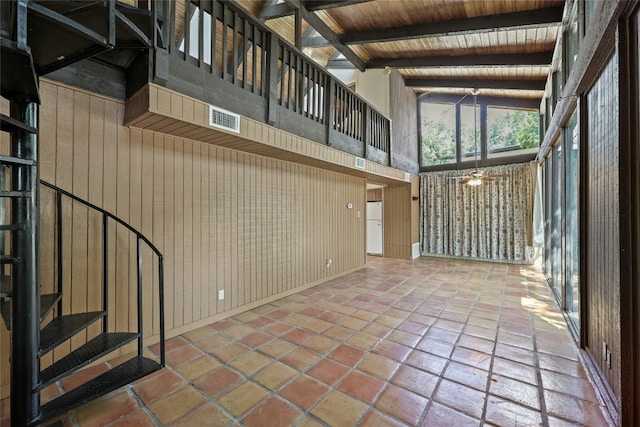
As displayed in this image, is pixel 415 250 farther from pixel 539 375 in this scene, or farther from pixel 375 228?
pixel 539 375

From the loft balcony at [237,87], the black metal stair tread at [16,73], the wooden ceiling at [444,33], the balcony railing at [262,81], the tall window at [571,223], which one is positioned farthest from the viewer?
the wooden ceiling at [444,33]

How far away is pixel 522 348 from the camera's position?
2.57 metres

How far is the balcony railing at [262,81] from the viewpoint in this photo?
2.57 meters

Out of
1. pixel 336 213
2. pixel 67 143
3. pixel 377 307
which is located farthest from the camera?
pixel 336 213

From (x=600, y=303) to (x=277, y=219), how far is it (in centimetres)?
349

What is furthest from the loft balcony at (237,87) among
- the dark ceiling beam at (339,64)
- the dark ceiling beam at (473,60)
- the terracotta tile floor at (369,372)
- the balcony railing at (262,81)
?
the dark ceiling beam at (339,64)

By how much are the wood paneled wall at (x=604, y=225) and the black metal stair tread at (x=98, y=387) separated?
122 inches

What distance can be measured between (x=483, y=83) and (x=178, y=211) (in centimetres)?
636

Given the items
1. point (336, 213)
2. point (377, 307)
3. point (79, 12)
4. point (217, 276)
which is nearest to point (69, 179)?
point (79, 12)

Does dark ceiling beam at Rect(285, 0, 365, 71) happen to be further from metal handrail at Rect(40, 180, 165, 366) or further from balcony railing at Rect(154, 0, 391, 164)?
metal handrail at Rect(40, 180, 165, 366)

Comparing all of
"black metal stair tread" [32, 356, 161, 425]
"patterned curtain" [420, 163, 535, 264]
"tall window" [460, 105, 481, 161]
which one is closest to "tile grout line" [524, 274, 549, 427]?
"black metal stair tread" [32, 356, 161, 425]

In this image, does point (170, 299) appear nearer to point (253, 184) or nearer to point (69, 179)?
point (69, 179)

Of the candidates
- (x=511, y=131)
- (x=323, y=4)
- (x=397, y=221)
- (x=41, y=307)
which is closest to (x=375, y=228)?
(x=397, y=221)

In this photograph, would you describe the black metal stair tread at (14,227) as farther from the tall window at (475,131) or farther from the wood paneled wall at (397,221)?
the tall window at (475,131)
